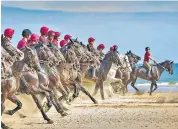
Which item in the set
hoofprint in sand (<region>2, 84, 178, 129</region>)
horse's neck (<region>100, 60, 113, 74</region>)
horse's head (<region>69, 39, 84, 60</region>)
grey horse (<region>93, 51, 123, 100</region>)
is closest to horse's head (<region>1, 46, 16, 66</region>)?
hoofprint in sand (<region>2, 84, 178, 129</region>)

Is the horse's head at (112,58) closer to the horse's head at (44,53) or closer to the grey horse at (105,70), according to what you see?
the grey horse at (105,70)

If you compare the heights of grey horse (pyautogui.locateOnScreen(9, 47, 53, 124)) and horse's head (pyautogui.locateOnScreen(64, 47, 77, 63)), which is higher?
horse's head (pyautogui.locateOnScreen(64, 47, 77, 63))

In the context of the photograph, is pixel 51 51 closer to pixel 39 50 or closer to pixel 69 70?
pixel 39 50

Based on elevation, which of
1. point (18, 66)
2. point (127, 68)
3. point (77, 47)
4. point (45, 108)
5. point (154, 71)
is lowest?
point (45, 108)

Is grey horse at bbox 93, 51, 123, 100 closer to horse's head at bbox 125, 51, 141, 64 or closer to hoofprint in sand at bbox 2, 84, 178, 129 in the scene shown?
hoofprint in sand at bbox 2, 84, 178, 129

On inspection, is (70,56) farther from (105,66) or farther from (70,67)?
(105,66)

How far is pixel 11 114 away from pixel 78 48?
223 inches

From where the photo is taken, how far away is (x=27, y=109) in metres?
18.6

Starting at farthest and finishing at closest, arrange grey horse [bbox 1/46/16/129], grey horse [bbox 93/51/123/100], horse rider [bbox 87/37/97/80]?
1. grey horse [bbox 93/51/123/100]
2. horse rider [bbox 87/37/97/80]
3. grey horse [bbox 1/46/16/129]

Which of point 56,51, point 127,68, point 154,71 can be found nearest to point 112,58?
point 127,68

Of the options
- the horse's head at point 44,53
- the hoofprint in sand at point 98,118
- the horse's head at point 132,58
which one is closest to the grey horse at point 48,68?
the horse's head at point 44,53

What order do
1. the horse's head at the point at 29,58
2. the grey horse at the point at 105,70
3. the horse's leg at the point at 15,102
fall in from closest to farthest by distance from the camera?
the horse's leg at the point at 15,102 < the horse's head at the point at 29,58 < the grey horse at the point at 105,70

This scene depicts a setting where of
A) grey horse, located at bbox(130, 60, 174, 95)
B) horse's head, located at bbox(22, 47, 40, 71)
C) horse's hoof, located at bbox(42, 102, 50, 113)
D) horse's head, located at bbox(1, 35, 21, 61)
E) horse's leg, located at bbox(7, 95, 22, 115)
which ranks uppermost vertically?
horse's head, located at bbox(1, 35, 21, 61)

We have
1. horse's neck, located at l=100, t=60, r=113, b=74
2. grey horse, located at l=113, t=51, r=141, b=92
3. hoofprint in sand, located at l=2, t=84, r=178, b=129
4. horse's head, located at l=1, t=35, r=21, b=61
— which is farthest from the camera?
grey horse, located at l=113, t=51, r=141, b=92
